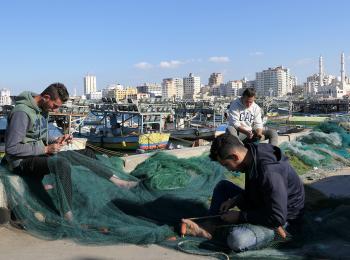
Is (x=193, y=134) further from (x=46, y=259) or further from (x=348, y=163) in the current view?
(x=46, y=259)

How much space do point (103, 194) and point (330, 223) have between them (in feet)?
7.33

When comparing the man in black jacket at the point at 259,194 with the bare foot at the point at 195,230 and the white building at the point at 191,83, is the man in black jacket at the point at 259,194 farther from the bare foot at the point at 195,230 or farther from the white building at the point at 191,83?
the white building at the point at 191,83

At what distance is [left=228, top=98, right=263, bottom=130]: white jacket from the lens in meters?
7.24

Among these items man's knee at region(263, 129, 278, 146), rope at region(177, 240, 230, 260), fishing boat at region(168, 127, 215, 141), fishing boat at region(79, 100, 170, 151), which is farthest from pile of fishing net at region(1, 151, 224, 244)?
fishing boat at region(168, 127, 215, 141)

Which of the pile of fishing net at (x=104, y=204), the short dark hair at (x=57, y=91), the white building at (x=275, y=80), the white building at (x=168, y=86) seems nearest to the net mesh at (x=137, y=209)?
the pile of fishing net at (x=104, y=204)

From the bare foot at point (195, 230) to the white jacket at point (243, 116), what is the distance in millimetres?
3737

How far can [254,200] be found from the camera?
347cm

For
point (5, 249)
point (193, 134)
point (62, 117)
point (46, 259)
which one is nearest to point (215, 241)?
point (46, 259)

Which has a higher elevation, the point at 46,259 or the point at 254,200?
the point at 254,200

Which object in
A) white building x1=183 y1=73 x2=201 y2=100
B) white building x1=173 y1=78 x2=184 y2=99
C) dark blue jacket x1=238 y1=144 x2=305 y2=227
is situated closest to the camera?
dark blue jacket x1=238 y1=144 x2=305 y2=227

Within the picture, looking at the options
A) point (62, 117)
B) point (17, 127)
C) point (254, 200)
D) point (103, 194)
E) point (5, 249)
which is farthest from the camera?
point (62, 117)

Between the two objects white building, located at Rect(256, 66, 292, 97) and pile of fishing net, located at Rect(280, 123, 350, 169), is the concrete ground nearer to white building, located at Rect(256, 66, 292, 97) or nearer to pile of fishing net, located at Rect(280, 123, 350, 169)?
pile of fishing net, located at Rect(280, 123, 350, 169)

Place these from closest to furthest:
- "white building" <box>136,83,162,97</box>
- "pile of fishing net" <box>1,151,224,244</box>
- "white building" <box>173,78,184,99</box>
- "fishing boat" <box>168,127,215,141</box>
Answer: "pile of fishing net" <box>1,151,224,244</box>
"fishing boat" <box>168,127,215,141</box>
"white building" <box>136,83,162,97</box>
"white building" <box>173,78,184,99</box>

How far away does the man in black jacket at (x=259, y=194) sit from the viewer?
3229 mm
